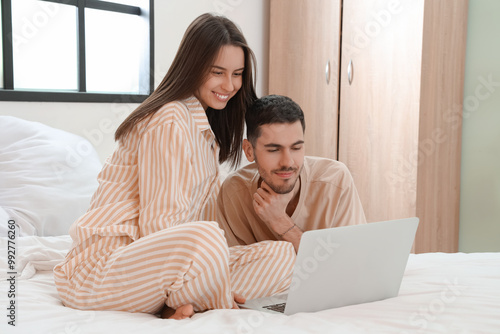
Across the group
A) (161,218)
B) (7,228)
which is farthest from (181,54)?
(7,228)

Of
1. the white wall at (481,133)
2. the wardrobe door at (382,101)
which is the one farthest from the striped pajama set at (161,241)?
the white wall at (481,133)

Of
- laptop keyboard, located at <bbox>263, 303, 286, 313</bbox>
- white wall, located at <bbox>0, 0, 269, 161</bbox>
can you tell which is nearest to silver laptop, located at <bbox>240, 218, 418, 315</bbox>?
laptop keyboard, located at <bbox>263, 303, 286, 313</bbox>

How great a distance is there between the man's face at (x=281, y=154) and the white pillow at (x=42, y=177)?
728 millimetres

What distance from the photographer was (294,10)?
3.12 m

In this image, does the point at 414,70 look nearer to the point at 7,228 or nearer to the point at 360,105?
the point at 360,105

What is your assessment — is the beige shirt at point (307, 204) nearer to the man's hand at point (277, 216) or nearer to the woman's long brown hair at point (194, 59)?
the man's hand at point (277, 216)

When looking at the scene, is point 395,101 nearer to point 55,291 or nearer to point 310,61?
point 310,61

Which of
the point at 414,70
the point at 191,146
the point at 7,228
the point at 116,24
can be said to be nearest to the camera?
the point at 191,146

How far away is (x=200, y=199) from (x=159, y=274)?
34 centimetres

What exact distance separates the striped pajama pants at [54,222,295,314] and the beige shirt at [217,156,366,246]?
1.34 feet

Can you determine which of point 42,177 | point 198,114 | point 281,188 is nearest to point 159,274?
point 198,114

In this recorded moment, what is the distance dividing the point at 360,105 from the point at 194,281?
6.12 ft

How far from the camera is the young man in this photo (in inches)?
63.9

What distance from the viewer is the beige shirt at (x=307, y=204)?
1723 millimetres
